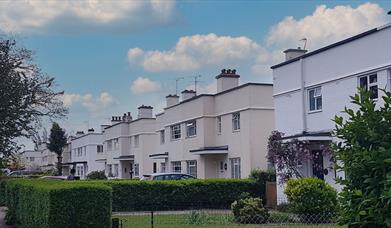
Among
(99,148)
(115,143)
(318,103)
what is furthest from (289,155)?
(99,148)

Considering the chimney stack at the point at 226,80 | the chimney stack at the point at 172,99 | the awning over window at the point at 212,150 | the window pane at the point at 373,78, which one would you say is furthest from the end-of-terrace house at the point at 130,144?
the window pane at the point at 373,78

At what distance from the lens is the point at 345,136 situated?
19.7ft

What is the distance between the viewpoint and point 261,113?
107 feet

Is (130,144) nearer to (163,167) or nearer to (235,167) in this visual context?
(163,167)

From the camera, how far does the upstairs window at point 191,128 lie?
3968cm

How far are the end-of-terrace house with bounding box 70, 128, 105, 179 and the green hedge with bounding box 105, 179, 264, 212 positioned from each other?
43358 millimetres

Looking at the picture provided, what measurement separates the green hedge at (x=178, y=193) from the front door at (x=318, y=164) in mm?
4711

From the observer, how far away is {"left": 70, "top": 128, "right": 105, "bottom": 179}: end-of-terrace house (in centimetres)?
7450

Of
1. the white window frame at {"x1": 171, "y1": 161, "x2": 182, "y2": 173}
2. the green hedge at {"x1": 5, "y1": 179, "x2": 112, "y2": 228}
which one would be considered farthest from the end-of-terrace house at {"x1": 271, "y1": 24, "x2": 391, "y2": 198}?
the white window frame at {"x1": 171, "y1": 161, "x2": 182, "y2": 173}

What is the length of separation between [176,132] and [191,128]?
142 inches

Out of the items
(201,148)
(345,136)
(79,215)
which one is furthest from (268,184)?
(345,136)

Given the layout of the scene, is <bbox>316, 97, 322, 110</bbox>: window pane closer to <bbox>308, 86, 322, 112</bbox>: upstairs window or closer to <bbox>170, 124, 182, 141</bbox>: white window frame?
<bbox>308, 86, 322, 112</bbox>: upstairs window

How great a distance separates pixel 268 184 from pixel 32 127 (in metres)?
11.8

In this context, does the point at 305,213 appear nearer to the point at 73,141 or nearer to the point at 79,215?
the point at 79,215
